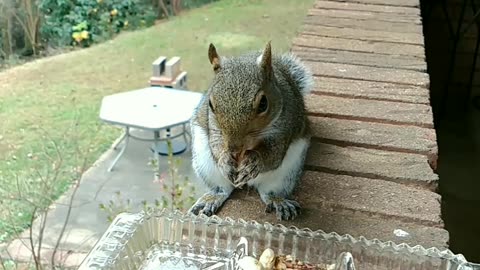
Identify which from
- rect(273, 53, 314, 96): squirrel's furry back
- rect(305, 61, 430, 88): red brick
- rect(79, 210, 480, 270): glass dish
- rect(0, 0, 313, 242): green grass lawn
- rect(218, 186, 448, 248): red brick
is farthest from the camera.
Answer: rect(0, 0, 313, 242): green grass lawn

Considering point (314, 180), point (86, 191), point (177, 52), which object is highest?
point (314, 180)

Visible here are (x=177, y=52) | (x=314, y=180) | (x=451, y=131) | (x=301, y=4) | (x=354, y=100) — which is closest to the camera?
(x=314, y=180)

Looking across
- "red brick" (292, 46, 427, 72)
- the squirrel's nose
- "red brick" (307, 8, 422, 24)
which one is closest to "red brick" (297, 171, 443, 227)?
the squirrel's nose

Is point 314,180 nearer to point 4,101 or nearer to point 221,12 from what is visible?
point 4,101

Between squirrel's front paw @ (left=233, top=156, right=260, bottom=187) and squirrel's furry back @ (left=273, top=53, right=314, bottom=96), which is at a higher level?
squirrel's furry back @ (left=273, top=53, right=314, bottom=96)

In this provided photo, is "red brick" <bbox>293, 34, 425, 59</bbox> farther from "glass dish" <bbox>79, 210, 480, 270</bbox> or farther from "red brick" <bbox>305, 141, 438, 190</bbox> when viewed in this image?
"glass dish" <bbox>79, 210, 480, 270</bbox>

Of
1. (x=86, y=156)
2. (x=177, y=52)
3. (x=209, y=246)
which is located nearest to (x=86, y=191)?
(x=86, y=156)

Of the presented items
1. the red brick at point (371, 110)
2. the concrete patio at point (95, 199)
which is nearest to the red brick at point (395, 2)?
the red brick at point (371, 110)

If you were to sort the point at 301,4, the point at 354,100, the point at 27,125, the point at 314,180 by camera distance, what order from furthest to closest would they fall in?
the point at 301,4
the point at 27,125
the point at 354,100
the point at 314,180
